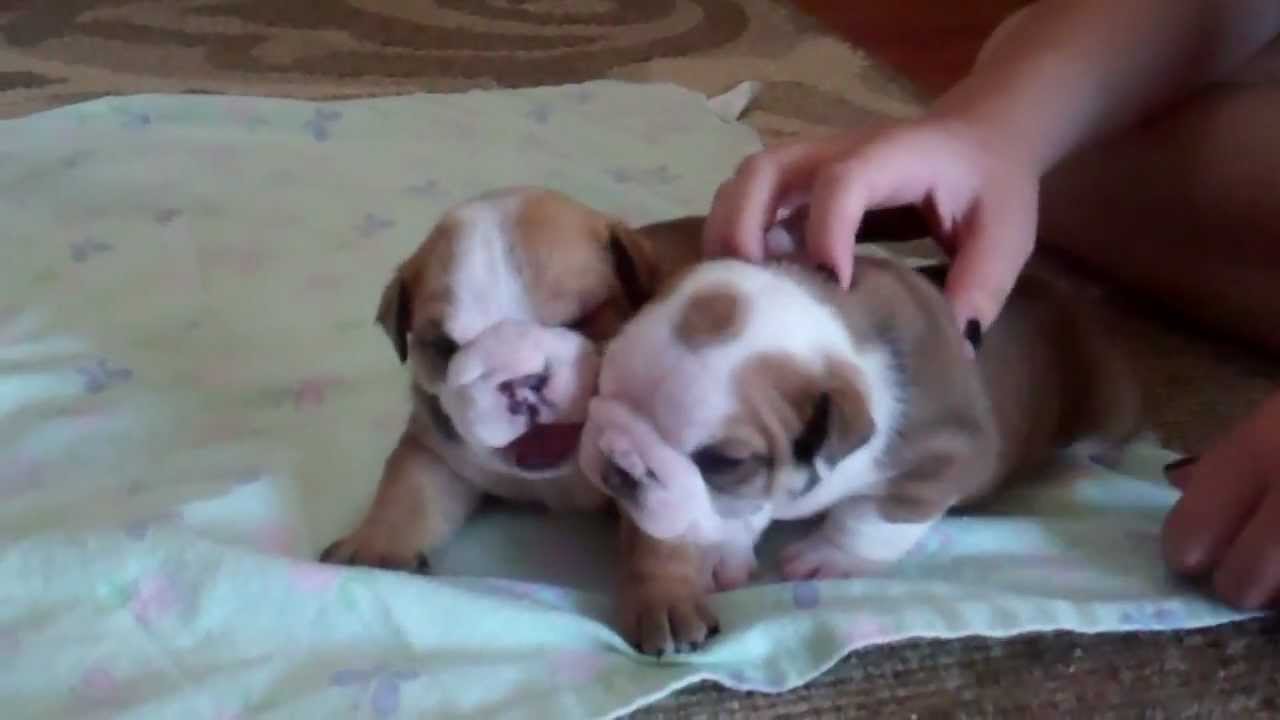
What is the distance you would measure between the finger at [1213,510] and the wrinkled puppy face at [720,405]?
21cm

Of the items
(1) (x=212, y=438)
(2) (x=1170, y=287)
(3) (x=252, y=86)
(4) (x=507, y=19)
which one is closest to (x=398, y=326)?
(1) (x=212, y=438)

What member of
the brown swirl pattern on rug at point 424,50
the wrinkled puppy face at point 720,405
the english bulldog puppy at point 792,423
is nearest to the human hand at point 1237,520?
the english bulldog puppy at point 792,423

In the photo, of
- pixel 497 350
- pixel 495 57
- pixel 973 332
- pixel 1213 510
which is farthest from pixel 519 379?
pixel 495 57

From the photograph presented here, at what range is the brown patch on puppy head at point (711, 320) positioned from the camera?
0.72 metres

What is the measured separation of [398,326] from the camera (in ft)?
2.79

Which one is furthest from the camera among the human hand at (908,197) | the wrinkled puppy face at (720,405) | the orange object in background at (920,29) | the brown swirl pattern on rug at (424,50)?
the orange object in background at (920,29)

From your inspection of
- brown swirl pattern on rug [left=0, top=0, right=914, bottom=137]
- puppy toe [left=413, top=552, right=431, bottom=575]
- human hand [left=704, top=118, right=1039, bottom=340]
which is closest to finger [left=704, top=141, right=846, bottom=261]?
human hand [left=704, top=118, right=1039, bottom=340]

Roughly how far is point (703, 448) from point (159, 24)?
153cm

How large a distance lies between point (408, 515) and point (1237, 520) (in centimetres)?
43

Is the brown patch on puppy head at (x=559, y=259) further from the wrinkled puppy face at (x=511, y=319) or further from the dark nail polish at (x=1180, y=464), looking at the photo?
the dark nail polish at (x=1180, y=464)

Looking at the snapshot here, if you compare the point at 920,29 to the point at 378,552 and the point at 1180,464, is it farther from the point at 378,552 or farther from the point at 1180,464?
the point at 378,552

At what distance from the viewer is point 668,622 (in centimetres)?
77

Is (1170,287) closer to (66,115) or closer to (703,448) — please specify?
(703,448)

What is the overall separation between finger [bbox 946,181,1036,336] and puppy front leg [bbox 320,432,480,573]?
287 millimetres
